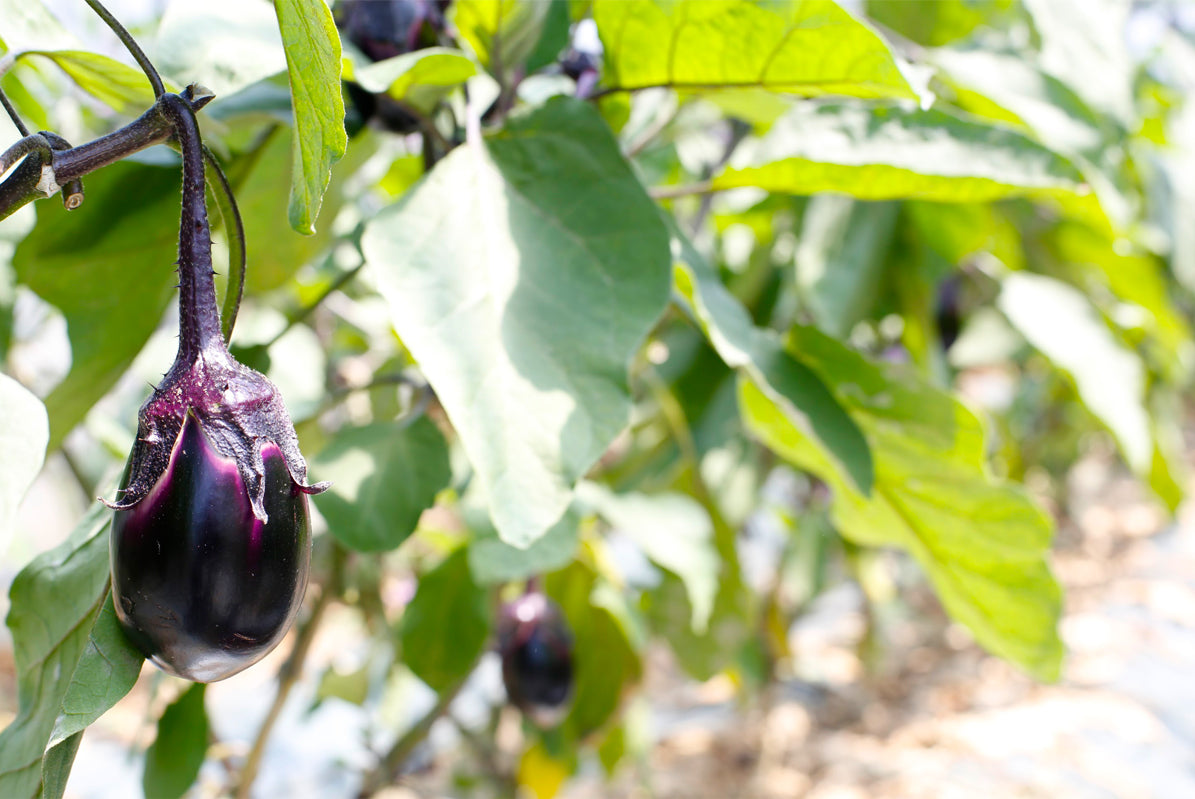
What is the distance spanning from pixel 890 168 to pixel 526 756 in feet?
2.46

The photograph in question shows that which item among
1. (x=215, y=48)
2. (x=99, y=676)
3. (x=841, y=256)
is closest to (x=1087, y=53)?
(x=841, y=256)

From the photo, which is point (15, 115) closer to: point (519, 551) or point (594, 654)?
point (519, 551)

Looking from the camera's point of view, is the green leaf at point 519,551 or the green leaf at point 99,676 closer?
the green leaf at point 99,676

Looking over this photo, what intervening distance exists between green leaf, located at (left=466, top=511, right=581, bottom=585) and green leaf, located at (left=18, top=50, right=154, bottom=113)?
283mm

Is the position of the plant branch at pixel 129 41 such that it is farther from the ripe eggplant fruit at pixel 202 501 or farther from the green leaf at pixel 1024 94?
the green leaf at pixel 1024 94

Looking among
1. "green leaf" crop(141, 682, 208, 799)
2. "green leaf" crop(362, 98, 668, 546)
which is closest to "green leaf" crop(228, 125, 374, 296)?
"green leaf" crop(362, 98, 668, 546)

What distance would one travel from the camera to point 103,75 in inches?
10.8

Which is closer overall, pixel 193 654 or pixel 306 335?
pixel 193 654

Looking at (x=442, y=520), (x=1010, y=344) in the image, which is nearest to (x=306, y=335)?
(x=1010, y=344)

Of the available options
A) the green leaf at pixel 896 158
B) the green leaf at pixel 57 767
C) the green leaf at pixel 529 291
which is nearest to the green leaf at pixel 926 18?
the green leaf at pixel 896 158

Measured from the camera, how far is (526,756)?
933 millimetres

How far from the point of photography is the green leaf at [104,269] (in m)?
0.38

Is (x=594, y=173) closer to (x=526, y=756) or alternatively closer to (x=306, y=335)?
(x=306, y=335)

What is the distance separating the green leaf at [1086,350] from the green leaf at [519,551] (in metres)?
0.34
